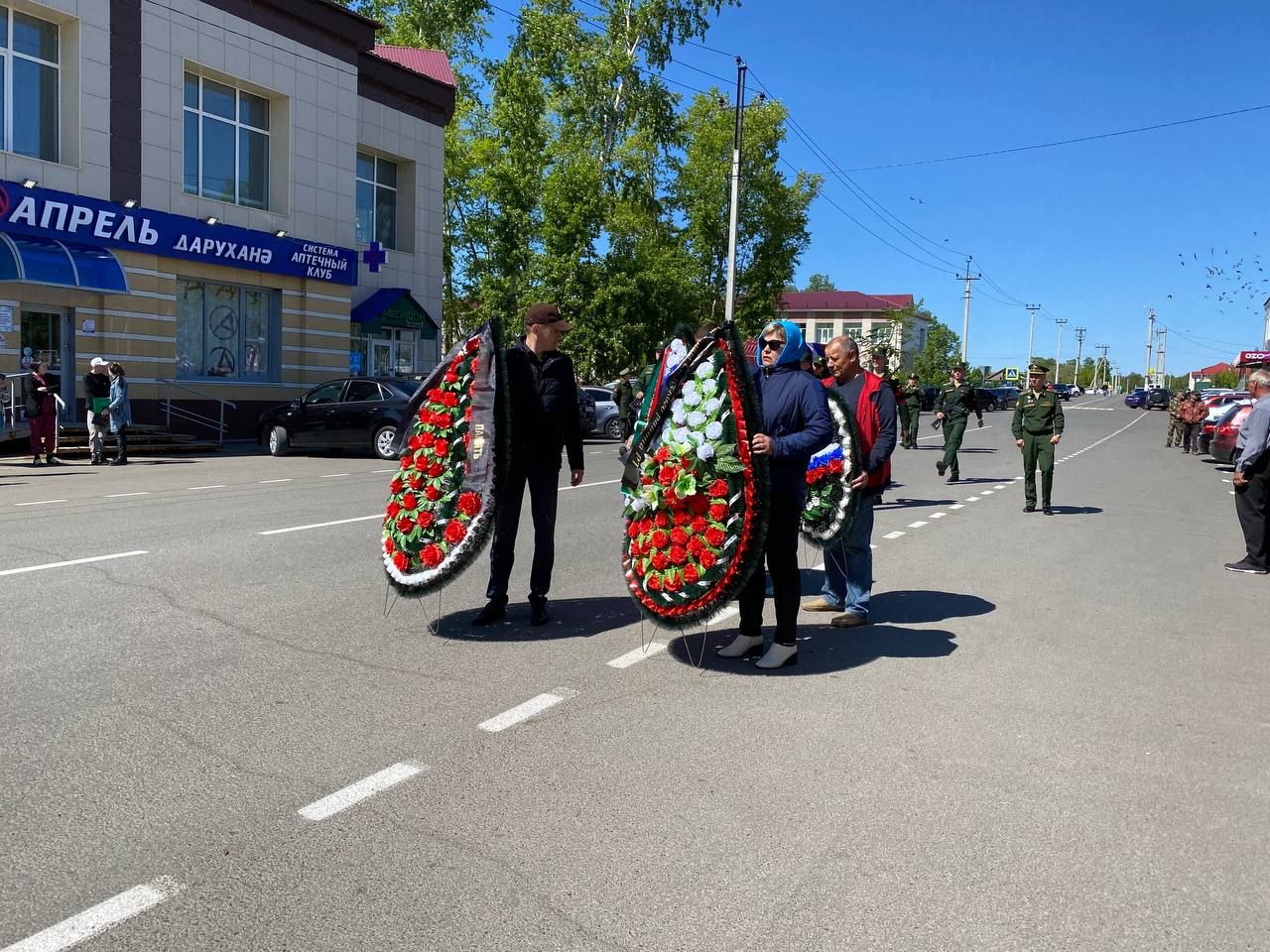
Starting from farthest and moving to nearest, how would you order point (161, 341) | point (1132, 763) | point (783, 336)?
1. point (161, 341)
2. point (783, 336)
3. point (1132, 763)

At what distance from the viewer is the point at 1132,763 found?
437 centimetres

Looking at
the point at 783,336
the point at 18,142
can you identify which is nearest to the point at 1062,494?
the point at 783,336

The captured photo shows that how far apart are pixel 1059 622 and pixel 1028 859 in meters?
3.90

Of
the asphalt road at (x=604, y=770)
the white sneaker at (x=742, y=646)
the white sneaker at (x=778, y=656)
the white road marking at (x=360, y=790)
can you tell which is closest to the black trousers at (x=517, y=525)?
the asphalt road at (x=604, y=770)

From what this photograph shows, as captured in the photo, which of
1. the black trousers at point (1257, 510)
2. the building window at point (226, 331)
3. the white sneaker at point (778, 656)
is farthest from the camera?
the building window at point (226, 331)

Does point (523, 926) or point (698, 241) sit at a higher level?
point (698, 241)

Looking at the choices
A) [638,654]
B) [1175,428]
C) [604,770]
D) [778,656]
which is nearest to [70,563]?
[638,654]

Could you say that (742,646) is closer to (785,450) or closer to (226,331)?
(785,450)

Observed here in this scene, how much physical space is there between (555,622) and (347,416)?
14.8 m

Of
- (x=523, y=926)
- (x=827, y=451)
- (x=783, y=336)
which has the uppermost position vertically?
(x=783, y=336)

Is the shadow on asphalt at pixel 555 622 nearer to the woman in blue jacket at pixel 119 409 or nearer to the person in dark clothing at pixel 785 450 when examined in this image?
the person in dark clothing at pixel 785 450

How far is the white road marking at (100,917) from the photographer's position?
2736mm

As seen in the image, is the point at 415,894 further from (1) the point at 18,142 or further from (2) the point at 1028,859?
(1) the point at 18,142

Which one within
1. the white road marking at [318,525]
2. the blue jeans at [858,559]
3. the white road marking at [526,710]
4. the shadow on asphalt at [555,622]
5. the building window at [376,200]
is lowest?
the white road marking at [526,710]
